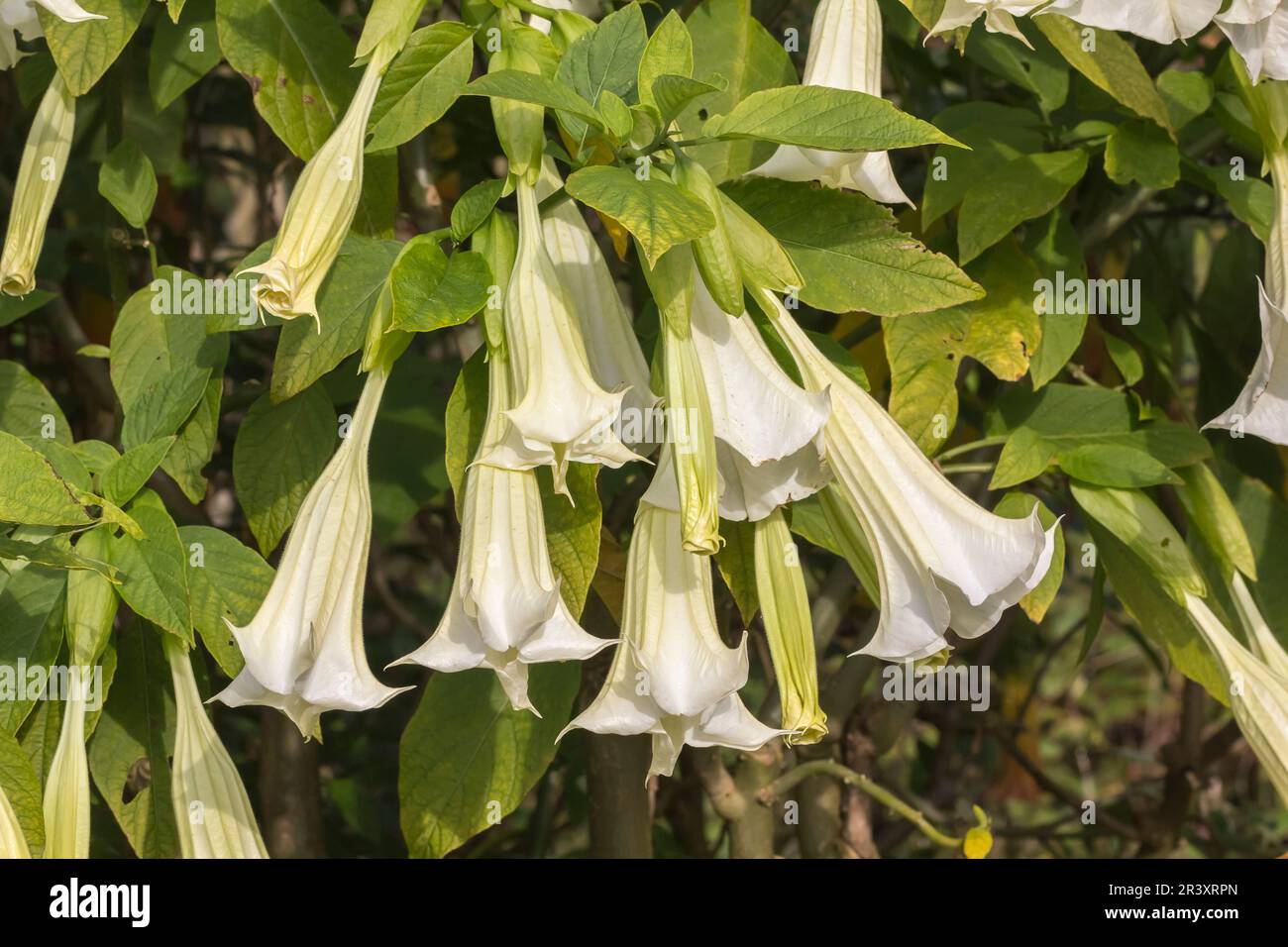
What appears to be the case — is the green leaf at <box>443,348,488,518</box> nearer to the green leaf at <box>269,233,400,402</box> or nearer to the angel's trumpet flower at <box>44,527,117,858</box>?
the green leaf at <box>269,233,400,402</box>

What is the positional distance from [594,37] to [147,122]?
0.62 m

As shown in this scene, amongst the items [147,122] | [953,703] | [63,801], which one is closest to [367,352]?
[63,801]

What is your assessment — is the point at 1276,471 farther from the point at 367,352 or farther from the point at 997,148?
the point at 367,352

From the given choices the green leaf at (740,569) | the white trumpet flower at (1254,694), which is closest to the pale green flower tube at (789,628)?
the green leaf at (740,569)

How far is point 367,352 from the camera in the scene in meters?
0.68

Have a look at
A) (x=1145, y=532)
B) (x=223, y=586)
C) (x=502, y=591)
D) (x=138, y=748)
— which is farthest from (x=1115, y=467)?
(x=138, y=748)

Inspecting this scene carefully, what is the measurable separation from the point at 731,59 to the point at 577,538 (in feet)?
1.12

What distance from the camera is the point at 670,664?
2.12ft

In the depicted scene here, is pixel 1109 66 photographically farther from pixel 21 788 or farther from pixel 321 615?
pixel 21 788

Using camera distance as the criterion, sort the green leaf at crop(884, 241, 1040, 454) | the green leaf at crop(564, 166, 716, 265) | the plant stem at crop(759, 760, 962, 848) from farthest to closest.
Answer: the plant stem at crop(759, 760, 962, 848), the green leaf at crop(884, 241, 1040, 454), the green leaf at crop(564, 166, 716, 265)

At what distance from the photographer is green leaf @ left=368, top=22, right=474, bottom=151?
674mm

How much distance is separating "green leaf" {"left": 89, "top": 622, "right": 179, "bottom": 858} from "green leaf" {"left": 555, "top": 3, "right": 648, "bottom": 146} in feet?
1.57

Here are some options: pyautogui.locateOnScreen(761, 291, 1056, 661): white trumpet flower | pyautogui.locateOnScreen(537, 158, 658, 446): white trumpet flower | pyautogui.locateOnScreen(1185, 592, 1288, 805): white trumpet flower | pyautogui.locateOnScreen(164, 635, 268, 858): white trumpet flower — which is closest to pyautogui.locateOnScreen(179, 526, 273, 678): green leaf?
pyautogui.locateOnScreen(164, 635, 268, 858): white trumpet flower

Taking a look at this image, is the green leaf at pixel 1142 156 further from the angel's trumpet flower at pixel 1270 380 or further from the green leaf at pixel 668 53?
the green leaf at pixel 668 53
